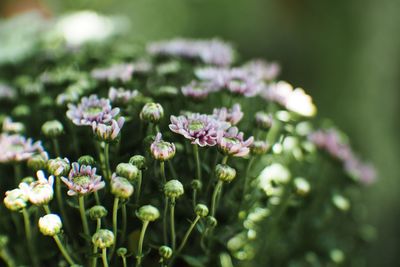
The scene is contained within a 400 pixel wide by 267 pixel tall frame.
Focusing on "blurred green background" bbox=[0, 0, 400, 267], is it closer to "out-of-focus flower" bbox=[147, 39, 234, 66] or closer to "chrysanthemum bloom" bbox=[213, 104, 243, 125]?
"out-of-focus flower" bbox=[147, 39, 234, 66]

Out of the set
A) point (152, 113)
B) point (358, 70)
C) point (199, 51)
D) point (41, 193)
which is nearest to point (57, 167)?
point (41, 193)

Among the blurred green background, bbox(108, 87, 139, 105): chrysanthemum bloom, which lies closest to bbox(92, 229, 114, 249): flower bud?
bbox(108, 87, 139, 105): chrysanthemum bloom

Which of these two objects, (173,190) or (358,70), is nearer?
(173,190)

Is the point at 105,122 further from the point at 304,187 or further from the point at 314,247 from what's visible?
the point at 314,247

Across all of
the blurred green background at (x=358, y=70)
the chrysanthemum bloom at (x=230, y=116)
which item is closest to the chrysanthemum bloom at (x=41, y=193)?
the chrysanthemum bloom at (x=230, y=116)

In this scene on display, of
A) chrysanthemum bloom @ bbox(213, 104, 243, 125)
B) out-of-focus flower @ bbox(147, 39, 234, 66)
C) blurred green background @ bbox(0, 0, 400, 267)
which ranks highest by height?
out-of-focus flower @ bbox(147, 39, 234, 66)

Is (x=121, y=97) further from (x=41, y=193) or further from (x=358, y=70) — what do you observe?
(x=358, y=70)
